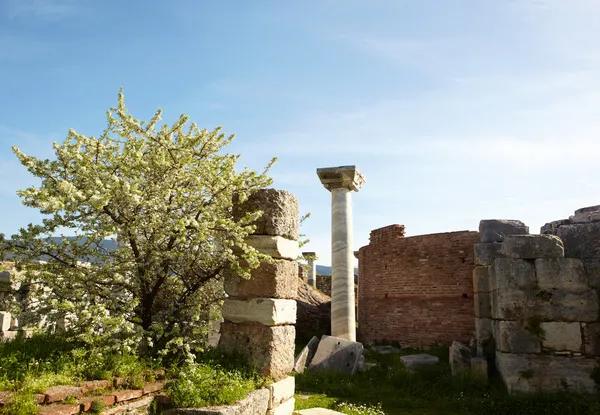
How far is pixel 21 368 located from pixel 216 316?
241 centimetres

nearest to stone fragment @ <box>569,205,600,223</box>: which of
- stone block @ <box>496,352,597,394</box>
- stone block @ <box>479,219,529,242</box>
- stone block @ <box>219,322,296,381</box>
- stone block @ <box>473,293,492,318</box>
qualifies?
stone block @ <box>479,219,529,242</box>

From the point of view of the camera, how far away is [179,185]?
630 cm

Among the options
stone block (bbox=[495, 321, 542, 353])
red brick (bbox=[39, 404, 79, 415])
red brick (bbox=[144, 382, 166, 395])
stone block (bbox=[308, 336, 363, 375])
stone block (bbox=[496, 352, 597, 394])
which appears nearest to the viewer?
red brick (bbox=[39, 404, 79, 415])

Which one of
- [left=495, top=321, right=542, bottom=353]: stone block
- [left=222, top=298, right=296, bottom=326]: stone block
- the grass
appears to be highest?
[left=222, top=298, right=296, bottom=326]: stone block

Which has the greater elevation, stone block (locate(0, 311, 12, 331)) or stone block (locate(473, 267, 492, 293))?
stone block (locate(473, 267, 492, 293))

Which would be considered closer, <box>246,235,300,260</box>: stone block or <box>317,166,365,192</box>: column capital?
<box>246,235,300,260</box>: stone block

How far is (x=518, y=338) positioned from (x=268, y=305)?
4869mm

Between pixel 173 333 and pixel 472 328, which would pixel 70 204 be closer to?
pixel 173 333

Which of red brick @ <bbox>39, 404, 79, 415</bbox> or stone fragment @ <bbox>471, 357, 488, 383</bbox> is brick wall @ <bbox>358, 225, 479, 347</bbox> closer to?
stone fragment @ <bbox>471, 357, 488, 383</bbox>

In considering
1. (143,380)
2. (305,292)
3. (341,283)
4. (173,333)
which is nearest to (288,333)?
(173,333)

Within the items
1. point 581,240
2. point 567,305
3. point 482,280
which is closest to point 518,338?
point 567,305

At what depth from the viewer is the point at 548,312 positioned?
328 inches

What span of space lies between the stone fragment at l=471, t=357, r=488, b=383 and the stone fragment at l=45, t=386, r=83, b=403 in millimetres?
7471

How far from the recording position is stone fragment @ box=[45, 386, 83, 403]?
4.25m
